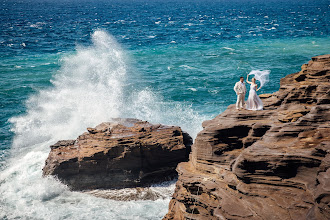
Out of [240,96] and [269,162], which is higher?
[240,96]

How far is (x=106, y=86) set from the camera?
44438 mm

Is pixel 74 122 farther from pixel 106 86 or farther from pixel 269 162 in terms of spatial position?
pixel 269 162

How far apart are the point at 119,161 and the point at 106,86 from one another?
76.5 ft

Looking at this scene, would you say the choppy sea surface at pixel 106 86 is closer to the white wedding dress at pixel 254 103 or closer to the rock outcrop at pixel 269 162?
the rock outcrop at pixel 269 162

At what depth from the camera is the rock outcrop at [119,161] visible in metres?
22.5

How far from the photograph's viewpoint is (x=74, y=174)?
75.0ft

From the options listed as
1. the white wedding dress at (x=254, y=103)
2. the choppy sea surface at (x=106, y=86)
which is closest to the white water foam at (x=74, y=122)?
the choppy sea surface at (x=106, y=86)

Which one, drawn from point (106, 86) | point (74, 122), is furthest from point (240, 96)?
point (106, 86)

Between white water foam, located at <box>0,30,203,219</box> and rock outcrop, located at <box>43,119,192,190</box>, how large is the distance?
1.01m

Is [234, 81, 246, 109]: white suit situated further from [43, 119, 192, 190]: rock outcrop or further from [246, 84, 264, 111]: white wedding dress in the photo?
[43, 119, 192, 190]: rock outcrop

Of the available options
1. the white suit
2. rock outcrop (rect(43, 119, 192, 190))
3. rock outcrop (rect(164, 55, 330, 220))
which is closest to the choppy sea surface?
rock outcrop (rect(43, 119, 192, 190))

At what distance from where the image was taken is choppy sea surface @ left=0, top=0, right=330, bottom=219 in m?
22.3

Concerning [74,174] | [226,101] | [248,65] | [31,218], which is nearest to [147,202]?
[74,174]

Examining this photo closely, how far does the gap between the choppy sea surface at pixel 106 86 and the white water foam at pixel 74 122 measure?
2.8 inches
